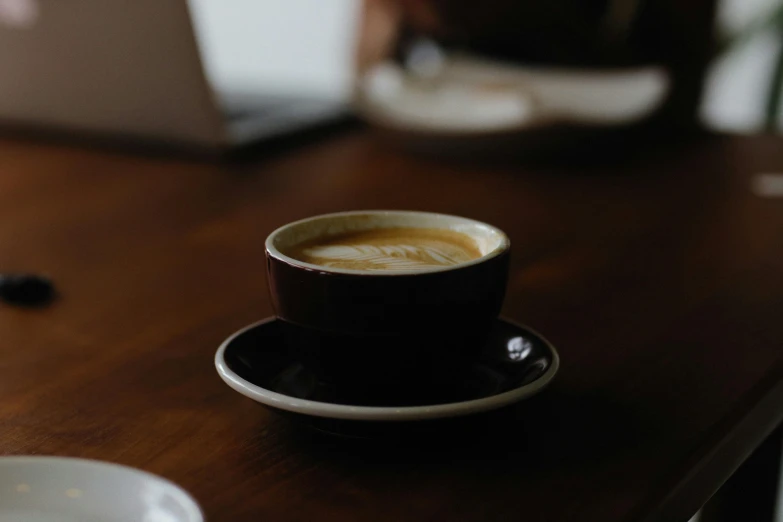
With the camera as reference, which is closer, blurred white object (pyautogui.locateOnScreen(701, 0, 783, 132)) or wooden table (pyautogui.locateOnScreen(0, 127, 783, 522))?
wooden table (pyautogui.locateOnScreen(0, 127, 783, 522))

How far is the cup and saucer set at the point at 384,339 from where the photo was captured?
348 millimetres

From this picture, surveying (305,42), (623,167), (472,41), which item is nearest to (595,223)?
(623,167)

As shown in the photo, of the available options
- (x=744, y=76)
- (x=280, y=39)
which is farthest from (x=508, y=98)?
(x=280, y=39)

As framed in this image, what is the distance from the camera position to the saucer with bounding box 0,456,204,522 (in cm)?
31

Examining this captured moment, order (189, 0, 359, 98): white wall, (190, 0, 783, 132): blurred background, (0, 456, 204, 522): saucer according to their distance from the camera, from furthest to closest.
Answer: (189, 0, 359, 98): white wall < (190, 0, 783, 132): blurred background < (0, 456, 204, 522): saucer

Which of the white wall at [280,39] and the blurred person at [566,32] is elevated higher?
the blurred person at [566,32]

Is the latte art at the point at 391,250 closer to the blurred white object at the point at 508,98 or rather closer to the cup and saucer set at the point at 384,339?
the cup and saucer set at the point at 384,339

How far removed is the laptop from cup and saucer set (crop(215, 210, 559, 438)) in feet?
1.81

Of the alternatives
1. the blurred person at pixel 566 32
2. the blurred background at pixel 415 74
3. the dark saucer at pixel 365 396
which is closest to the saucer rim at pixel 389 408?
the dark saucer at pixel 365 396

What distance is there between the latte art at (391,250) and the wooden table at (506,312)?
0.25ft

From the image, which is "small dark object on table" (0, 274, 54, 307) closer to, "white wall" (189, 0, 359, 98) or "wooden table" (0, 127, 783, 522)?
"wooden table" (0, 127, 783, 522)

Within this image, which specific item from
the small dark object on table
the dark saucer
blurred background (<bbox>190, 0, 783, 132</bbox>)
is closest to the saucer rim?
the dark saucer

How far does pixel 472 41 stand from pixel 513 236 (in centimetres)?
83

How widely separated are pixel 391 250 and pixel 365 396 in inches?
2.8
